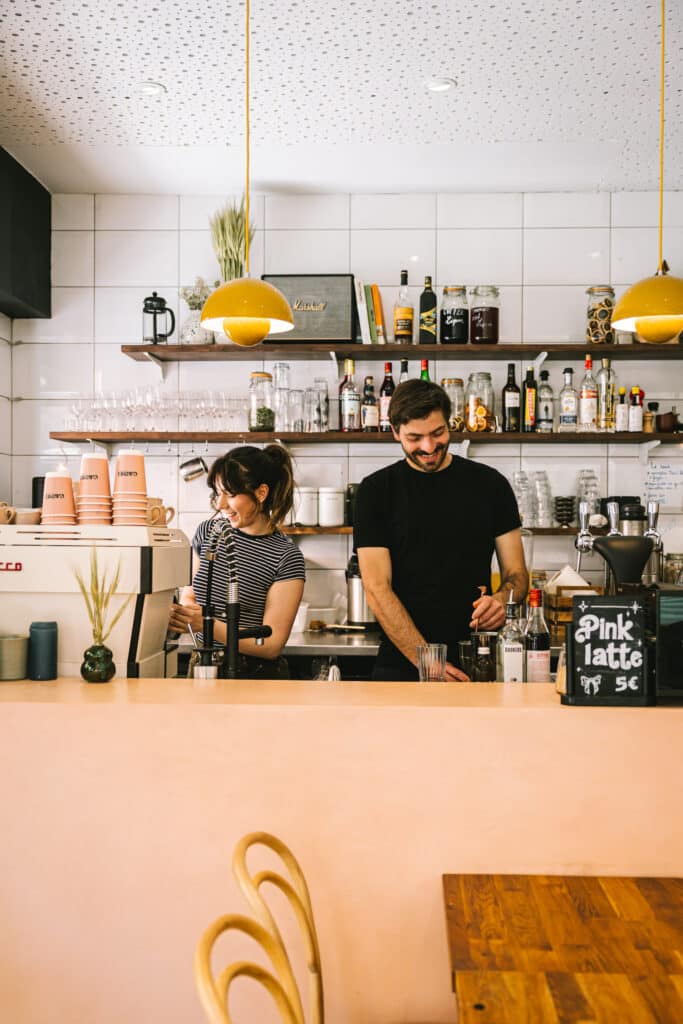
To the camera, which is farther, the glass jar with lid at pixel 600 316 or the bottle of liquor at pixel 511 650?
the glass jar with lid at pixel 600 316

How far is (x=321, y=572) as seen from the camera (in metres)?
4.32

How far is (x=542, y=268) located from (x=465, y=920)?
11.3 feet

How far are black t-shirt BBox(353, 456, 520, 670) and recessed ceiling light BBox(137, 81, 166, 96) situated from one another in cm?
162

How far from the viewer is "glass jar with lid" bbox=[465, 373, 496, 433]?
4023mm

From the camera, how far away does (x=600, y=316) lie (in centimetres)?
407

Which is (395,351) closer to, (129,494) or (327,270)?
(327,270)

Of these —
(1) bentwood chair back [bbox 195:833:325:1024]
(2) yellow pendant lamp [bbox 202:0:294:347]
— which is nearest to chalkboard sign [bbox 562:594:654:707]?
(1) bentwood chair back [bbox 195:833:325:1024]

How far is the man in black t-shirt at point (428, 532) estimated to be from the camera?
267 cm

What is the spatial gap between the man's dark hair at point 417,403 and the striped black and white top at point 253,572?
0.50 metres

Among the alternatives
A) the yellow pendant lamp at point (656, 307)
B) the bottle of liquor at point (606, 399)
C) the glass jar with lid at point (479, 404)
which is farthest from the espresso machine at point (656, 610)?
the bottle of liquor at point (606, 399)

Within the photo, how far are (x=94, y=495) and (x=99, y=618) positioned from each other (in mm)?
304

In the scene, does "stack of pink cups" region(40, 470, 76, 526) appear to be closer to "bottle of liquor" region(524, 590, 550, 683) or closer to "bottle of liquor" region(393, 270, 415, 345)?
"bottle of liquor" region(524, 590, 550, 683)

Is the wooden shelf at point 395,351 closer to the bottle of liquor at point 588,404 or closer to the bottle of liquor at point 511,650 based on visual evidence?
the bottle of liquor at point 588,404

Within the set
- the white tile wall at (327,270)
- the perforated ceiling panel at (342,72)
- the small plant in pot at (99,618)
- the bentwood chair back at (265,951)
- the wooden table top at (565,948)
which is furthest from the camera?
the white tile wall at (327,270)
